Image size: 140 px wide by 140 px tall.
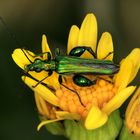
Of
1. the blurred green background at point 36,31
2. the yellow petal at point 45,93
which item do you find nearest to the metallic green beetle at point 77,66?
the yellow petal at point 45,93

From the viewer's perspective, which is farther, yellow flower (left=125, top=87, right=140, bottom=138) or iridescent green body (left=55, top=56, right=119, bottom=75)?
iridescent green body (left=55, top=56, right=119, bottom=75)

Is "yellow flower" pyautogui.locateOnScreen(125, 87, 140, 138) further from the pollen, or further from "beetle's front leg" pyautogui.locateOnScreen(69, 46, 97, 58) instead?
"beetle's front leg" pyautogui.locateOnScreen(69, 46, 97, 58)

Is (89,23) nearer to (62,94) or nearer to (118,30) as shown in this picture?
(62,94)

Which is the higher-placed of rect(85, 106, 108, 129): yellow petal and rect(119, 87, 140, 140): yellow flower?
rect(85, 106, 108, 129): yellow petal

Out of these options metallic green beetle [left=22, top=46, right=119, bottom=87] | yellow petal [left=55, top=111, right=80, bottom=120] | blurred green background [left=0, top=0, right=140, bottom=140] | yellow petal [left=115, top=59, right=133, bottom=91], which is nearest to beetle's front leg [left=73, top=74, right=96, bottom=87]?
metallic green beetle [left=22, top=46, right=119, bottom=87]

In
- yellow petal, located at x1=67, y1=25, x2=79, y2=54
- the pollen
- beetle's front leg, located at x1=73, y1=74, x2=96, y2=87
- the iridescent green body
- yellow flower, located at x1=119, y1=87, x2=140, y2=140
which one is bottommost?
yellow flower, located at x1=119, y1=87, x2=140, y2=140

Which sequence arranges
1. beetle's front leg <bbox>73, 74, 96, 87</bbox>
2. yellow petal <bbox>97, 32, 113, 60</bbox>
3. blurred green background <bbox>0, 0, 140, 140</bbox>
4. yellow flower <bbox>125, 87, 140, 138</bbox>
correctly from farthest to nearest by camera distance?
blurred green background <bbox>0, 0, 140, 140</bbox>
yellow petal <bbox>97, 32, 113, 60</bbox>
beetle's front leg <bbox>73, 74, 96, 87</bbox>
yellow flower <bbox>125, 87, 140, 138</bbox>

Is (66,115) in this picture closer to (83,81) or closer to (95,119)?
(95,119)

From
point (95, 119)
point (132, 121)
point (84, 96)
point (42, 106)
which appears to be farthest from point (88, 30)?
point (95, 119)
